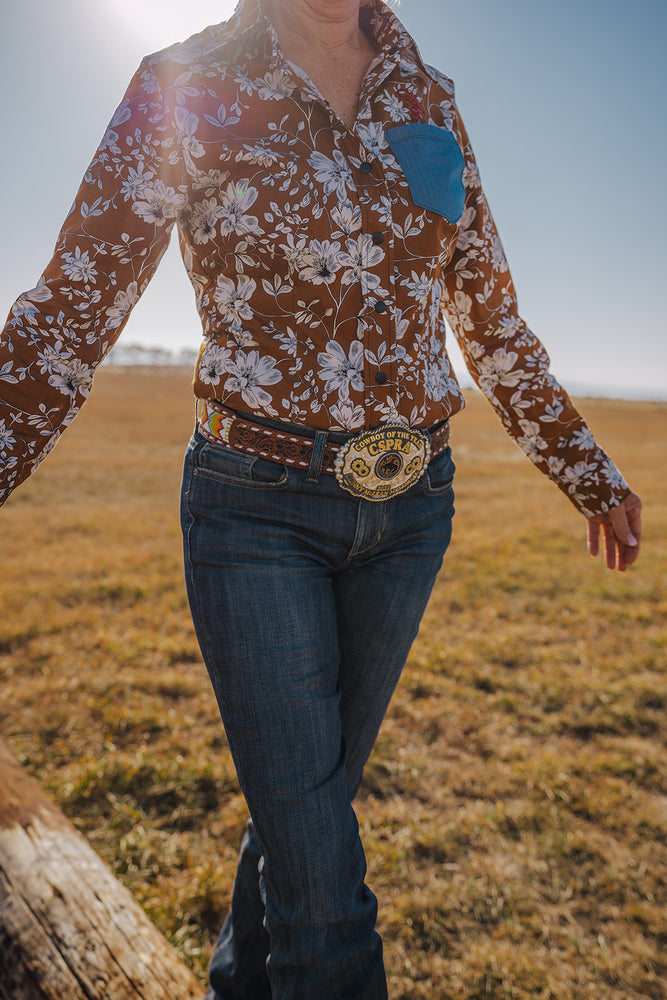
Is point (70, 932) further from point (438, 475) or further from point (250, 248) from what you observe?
point (250, 248)

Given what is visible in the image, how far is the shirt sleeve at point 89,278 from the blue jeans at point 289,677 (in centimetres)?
30

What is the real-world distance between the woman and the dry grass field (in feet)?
4.43

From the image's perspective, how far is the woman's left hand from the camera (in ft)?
5.97

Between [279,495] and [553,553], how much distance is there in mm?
6778

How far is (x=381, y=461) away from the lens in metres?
1.38

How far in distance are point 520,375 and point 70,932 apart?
2031 mm

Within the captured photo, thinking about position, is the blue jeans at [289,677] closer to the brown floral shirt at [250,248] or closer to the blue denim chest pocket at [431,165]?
the brown floral shirt at [250,248]

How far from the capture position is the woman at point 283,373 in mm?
1260

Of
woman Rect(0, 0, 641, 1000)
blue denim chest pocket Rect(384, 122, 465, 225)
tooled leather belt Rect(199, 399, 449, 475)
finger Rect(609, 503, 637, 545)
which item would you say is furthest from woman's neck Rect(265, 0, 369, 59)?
finger Rect(609, 503, 637, 545)

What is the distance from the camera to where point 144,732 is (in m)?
3.60

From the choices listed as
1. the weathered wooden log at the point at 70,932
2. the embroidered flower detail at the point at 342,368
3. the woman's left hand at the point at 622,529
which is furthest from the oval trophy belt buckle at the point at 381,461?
the weathered wooden log at the point at 70,932

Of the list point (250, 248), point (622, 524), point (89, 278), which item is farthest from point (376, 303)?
point (622, 524)

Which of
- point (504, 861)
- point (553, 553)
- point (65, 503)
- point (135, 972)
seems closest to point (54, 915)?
point (135, 972)

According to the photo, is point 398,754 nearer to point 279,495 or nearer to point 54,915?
point 54,915
